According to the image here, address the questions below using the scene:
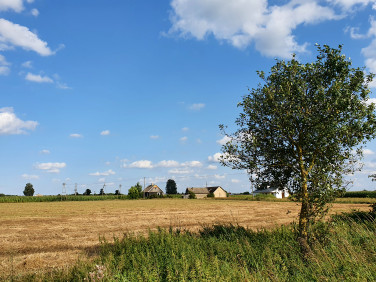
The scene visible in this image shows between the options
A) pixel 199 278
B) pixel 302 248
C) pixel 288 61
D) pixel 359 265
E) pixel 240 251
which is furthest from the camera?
pixel 288 61

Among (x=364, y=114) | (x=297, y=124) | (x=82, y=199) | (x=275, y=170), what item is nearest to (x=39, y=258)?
(x=275, y=170)

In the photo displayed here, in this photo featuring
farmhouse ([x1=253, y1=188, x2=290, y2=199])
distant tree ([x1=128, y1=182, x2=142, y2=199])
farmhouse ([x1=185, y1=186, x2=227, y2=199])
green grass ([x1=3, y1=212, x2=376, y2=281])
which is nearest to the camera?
green grass ([x1=3, y1=212, x2=376, y2=281])

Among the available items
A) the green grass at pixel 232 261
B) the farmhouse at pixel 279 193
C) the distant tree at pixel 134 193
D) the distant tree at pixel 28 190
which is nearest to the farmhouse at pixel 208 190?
the farmhouse at pixel 279 193

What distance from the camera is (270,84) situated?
13.2 metres

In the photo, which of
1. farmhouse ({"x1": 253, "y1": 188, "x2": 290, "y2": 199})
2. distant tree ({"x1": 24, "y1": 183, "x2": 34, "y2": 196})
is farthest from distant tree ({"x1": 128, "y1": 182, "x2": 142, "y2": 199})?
distant tree ({"x1": 24, "y1": 183, "x2": 34, "y2": 196})

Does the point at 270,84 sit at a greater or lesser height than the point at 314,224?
greater

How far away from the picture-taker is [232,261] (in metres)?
9.41

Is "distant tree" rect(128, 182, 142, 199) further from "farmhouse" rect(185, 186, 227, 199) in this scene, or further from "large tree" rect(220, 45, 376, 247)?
"large tree" rect(220, 45, 376, 247)

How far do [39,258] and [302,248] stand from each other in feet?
41.7

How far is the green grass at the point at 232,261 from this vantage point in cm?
737

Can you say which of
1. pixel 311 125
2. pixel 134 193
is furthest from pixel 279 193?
pixel 134 193

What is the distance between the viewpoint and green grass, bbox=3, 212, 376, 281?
7.37 m

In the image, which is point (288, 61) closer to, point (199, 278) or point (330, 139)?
point (330, 139)

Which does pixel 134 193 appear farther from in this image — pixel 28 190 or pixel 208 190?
pixel 28 190
